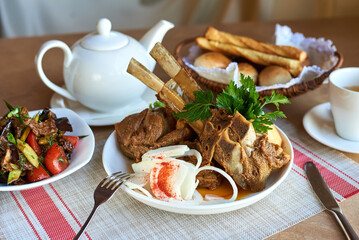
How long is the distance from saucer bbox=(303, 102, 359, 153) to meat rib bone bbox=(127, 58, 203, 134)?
489mm

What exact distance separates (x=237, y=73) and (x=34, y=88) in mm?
912

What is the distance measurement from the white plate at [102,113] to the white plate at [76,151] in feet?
0.45

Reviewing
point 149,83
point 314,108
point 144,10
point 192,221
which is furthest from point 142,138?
point 144,10

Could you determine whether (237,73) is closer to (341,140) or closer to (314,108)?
(314,108)

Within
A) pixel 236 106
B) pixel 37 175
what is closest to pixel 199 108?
pixel 236 106

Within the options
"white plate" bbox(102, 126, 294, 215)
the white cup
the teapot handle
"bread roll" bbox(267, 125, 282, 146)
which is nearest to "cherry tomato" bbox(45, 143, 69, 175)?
"white plate" bbox(102, 126, 294, 215)

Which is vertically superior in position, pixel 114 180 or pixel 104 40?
pixel 104 40

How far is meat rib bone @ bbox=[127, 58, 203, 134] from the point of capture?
120 centimetres

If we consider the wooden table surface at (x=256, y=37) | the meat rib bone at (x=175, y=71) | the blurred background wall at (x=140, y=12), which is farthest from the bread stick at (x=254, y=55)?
the blurred background wall at (x=140, y=12)

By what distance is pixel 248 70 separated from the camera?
1.70 metres

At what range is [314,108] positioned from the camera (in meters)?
1.62

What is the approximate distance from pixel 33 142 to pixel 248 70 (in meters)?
0.90

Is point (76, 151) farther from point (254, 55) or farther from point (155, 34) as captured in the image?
point (254, 55)

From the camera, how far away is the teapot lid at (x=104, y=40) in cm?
Answer: 157
